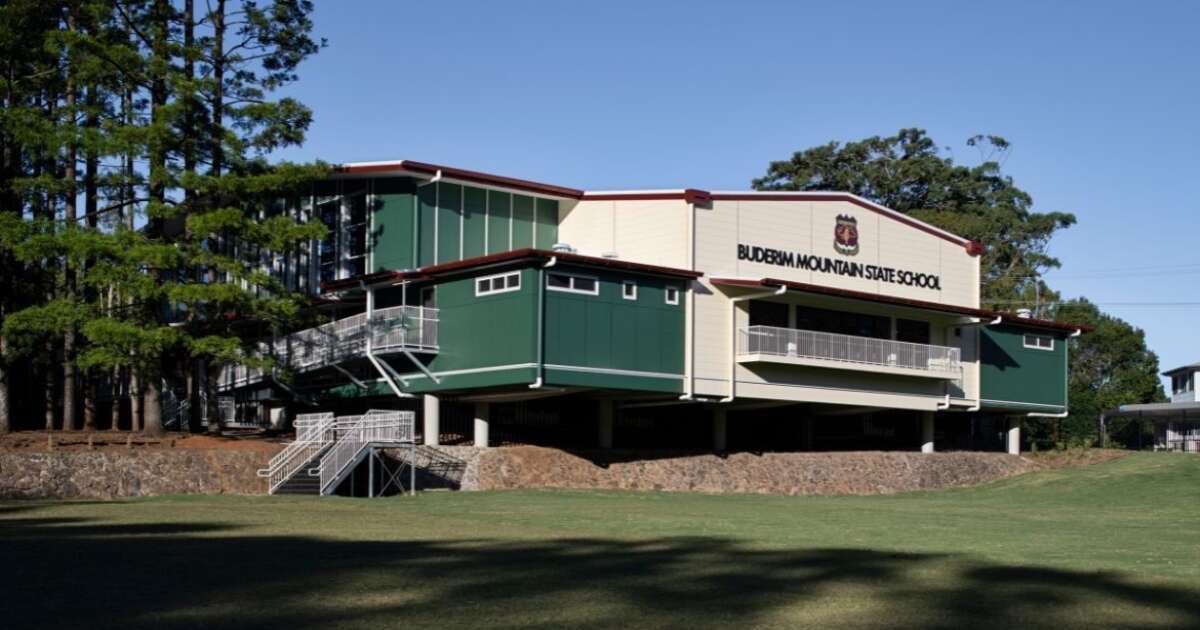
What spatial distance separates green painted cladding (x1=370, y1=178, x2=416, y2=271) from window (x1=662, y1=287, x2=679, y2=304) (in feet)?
24.2

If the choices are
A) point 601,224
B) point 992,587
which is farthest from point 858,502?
point 992,587

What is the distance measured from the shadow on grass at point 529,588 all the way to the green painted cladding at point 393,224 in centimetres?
2245

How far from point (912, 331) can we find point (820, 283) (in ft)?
15.8

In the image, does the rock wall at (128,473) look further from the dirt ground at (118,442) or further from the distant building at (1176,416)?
the distant building at (1176,416)

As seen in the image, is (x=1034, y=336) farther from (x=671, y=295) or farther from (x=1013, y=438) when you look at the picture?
(x=671, y=295)

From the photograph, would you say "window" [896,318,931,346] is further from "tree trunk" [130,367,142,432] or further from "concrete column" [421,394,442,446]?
"tree trunk" [130,367,142,432]

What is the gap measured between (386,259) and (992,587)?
28895 millimetres

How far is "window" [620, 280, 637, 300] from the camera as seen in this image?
3822 cm

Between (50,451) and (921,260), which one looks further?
(921,260)

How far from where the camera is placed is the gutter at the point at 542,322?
3603 cm

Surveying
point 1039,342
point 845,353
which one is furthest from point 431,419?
point 1039,342

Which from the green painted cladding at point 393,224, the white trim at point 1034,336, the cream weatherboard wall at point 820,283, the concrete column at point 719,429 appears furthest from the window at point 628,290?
the white trim at point 1034,336

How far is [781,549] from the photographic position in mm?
19109

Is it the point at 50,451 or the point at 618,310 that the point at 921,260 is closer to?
the point at 618,310
